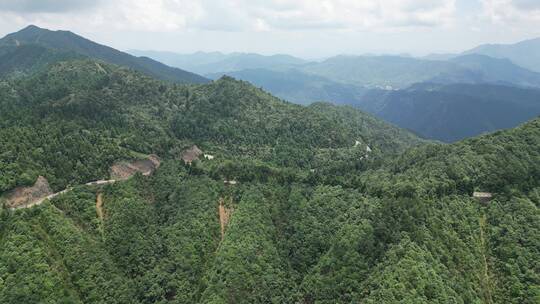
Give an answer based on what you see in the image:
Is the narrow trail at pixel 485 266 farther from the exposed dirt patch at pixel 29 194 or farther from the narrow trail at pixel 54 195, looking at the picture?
the exposed dirt patch at pixel 29 194

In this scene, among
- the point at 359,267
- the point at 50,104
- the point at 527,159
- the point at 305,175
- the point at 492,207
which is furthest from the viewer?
the point at 50,104

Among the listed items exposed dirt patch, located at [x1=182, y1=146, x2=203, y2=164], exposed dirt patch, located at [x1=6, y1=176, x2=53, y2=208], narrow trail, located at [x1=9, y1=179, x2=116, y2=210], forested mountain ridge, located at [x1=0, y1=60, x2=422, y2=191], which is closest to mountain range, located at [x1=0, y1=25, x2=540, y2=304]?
exposed dirt patch, located at [x1=6, y1=176, x2=53, y2=208]

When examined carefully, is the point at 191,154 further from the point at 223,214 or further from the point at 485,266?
the point at 485,266

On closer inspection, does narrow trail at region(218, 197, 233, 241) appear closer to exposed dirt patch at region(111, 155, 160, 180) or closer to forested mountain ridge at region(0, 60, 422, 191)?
exposed dirt patch at region(111, 155, 160, 180)

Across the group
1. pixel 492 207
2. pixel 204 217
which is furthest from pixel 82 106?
pixel 492 207

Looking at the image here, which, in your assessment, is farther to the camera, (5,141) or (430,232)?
(5,141)

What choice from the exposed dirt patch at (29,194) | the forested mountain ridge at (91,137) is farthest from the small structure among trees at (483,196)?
the exposed dirt patch at (29,194)

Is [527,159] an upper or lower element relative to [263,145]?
upper

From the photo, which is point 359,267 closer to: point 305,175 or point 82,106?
point 305,175
